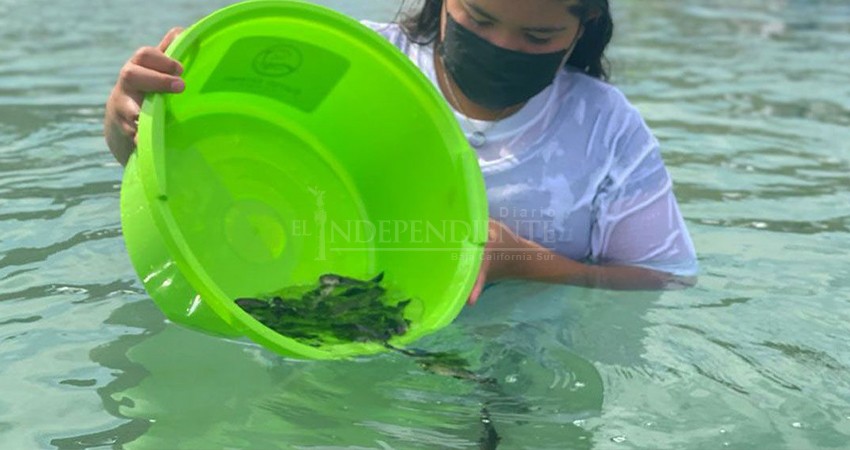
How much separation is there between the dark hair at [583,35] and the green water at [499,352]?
64cm

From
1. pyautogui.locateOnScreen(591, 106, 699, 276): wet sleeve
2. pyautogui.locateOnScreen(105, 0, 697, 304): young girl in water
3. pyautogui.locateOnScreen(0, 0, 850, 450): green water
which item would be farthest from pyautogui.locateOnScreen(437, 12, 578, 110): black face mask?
pyautogui.locateOnScreen(0, 0, 850, 450): green water

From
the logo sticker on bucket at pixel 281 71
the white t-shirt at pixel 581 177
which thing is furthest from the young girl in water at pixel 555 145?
the logo sticker on bucket at pixel 281 71

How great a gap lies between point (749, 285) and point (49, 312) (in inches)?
81.6

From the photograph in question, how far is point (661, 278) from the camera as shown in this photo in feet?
10.0

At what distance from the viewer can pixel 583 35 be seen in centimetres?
298

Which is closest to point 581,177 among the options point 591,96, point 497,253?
point 591,96

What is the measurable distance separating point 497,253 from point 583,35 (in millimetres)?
670

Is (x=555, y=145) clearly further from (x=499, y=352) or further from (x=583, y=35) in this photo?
(x=499, y=352)

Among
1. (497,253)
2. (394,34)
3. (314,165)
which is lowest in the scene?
(497,253)

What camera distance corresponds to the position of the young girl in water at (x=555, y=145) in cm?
280

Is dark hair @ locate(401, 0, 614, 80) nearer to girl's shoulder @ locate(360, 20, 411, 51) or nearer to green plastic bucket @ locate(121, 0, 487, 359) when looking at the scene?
girl's shoulder @ locate(360, 20, 411, 51)

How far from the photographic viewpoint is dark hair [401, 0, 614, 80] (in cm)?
297

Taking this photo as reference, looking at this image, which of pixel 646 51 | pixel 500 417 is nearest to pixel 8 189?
pixel 500 417

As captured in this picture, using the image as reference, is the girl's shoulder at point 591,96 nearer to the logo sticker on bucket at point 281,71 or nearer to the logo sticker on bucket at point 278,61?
the logo sticker on bucket at point 281,71
